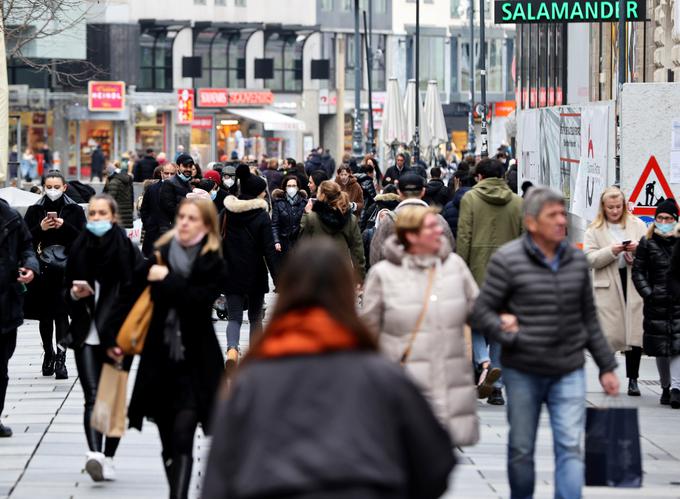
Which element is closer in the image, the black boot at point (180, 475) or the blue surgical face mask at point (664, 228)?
the black boot at point (180, 475)

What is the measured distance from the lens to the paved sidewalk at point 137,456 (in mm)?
9969

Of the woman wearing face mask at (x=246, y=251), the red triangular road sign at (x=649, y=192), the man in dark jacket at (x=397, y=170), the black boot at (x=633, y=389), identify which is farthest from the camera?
the man in dark jacket at (x=397, y=170)

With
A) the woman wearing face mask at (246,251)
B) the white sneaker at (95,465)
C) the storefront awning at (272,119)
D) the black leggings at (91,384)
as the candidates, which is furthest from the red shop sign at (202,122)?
the white sneaker at (95,465)

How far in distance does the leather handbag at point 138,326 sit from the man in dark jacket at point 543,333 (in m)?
1.75

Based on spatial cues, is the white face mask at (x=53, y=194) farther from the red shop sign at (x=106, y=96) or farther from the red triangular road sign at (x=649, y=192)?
the red shop sign at (x=106, y=96)

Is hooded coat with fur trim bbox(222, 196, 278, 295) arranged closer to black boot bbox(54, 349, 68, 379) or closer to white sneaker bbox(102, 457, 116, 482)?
black boot bbox(54, 349, 68, 379)

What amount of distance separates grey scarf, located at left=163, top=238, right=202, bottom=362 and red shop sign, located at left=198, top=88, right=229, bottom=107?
7060cm

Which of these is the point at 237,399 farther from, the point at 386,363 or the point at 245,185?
the point at 245,185

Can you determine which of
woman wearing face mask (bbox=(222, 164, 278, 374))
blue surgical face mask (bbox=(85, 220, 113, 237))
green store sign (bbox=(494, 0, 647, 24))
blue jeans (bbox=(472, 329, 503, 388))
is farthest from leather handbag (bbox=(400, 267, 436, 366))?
green store sign (bbox=(494, 0, 647, 24))

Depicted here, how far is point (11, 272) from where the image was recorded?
440 inches

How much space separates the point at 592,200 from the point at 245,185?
14.7ft

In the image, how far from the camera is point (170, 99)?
255ft

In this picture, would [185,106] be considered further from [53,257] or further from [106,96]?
[53,257]

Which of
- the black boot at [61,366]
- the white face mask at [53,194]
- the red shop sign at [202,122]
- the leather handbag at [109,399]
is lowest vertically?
the black boot at [61,366]
